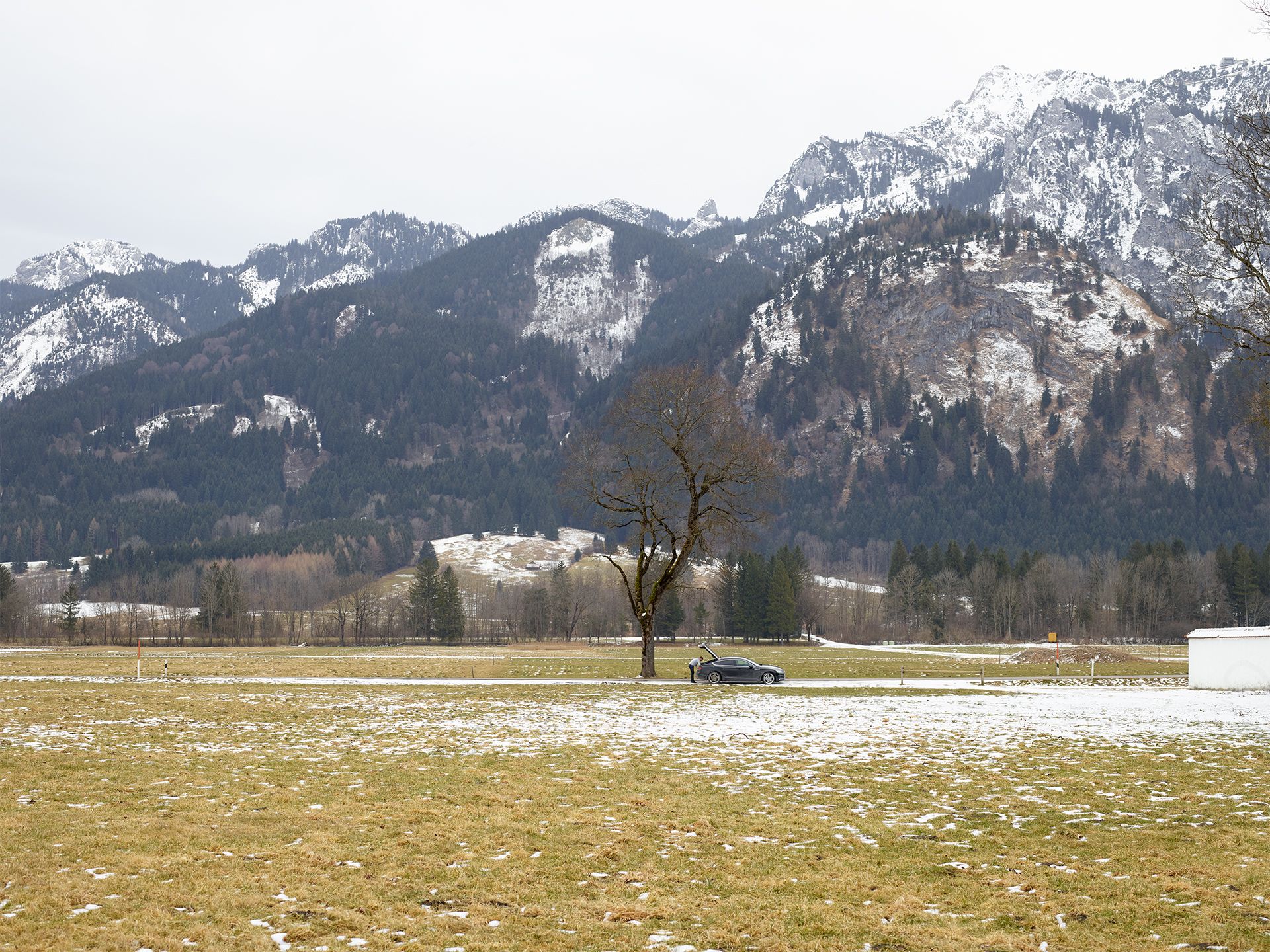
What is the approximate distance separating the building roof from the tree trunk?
84.9 feet

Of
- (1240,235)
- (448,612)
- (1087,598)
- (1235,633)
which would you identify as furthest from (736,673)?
(1087,598)

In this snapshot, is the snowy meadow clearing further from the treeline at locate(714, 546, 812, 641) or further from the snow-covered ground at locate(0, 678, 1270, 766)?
the treeline at locate(714, 546, 812, 641)

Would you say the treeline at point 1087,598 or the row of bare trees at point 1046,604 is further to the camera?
the row of bare trees at point 1046,604

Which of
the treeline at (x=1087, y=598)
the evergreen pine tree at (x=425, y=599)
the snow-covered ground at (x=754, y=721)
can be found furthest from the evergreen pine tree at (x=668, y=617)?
the snow-covered ground at (x=754, y=721)

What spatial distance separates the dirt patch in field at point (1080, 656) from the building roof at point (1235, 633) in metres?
25.4

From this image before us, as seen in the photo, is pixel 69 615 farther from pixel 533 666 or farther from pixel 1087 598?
pixel 1087 598

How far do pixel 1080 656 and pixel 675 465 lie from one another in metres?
43.1

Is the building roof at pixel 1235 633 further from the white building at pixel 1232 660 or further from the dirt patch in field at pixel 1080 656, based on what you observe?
the dirt patch in field at pixel 1080 656

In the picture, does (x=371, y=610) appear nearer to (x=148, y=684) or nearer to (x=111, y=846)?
(x=148, y=684)

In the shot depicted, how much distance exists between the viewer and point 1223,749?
23156 millimetres

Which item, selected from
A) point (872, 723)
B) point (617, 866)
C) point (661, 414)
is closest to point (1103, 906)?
point (617, 866)

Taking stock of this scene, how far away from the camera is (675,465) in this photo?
52.0m

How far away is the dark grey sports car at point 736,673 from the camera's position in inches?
1903

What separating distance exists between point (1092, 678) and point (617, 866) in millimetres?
48255
